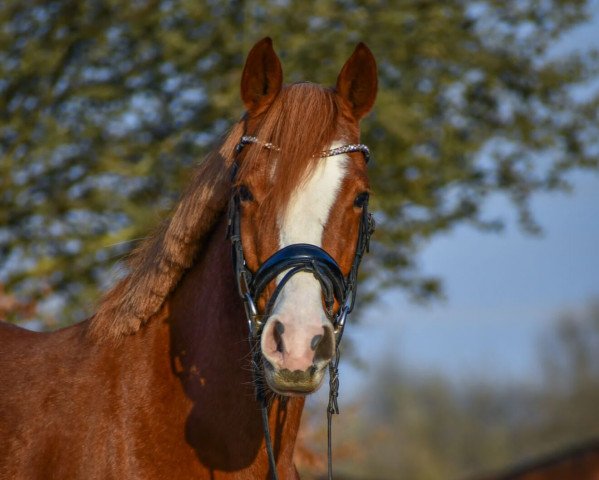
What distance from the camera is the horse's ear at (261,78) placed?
313 centimetres

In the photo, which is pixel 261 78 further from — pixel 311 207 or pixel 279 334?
pixel 279 334

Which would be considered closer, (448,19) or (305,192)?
(305,192)

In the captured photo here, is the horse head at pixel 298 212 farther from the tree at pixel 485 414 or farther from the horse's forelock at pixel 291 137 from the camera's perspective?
the tree at pixel 485 414

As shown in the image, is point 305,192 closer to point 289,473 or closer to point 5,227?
point 289,473

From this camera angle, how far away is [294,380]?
2.61 metres

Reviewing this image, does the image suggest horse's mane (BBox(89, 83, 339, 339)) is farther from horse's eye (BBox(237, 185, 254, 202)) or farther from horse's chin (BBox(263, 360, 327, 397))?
horse's chin (BBox(263, 360, 327, 397))

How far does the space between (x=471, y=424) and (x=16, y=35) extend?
37333mm

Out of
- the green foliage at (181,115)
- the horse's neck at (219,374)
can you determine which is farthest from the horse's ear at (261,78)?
the green foliage at (181,115)

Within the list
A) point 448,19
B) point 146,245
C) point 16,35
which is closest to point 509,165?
point 448,19

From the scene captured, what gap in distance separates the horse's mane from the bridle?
69 millimetres

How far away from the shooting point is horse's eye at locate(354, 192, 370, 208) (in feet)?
9.88

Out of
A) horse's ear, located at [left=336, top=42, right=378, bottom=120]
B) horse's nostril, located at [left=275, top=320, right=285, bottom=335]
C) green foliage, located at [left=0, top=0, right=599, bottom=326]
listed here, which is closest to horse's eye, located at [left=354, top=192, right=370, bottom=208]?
horse's ear, located at [left=336, top=42, right=378, bottom=120]

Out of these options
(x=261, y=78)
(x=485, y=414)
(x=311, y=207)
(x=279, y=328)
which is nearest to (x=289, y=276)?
(x=279, y=328)

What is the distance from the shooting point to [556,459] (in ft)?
29.5
